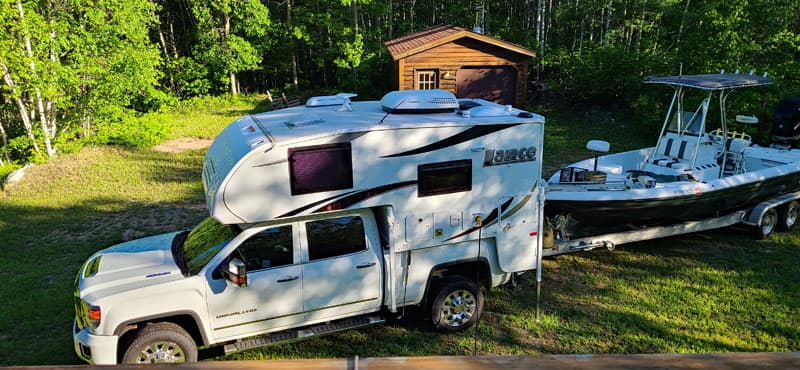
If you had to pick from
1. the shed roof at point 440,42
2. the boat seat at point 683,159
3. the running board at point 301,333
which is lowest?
the running board at point 301,333

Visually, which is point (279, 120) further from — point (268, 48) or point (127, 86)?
point (268, 48)

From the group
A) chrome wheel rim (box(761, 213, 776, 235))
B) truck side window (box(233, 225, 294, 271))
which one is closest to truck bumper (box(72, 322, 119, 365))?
truck side window (box(233, 225, 294, 271))

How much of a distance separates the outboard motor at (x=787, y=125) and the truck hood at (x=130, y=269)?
1245 centimetres

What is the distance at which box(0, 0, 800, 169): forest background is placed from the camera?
53.7 ft

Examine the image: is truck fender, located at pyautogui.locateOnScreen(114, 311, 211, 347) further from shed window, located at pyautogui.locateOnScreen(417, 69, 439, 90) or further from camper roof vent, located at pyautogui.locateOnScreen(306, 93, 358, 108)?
shed window, located at pyautogui.locateOnScreen(417, 69, 439, 90)

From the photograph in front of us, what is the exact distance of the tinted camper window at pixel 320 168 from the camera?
19.6ft

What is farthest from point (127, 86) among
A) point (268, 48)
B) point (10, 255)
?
point (268, 48)

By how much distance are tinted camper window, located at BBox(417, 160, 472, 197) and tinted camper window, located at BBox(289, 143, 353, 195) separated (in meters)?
0.93

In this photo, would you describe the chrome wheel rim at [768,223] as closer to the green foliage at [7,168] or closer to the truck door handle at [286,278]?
the truck door handle at [286,278]

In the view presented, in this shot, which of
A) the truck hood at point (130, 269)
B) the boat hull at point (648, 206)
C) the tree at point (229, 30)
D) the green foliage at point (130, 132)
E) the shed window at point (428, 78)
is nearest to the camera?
the truck hood at point (130, 269)

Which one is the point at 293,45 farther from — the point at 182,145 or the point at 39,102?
the point at 39,102

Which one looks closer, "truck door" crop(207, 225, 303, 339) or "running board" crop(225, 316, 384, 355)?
"truck door" crop(207, 225, 303, 339)

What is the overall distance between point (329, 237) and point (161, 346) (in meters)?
2.09

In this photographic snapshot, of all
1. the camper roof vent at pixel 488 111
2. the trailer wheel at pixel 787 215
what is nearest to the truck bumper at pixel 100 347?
the camper roof vent at pixel 488 111
